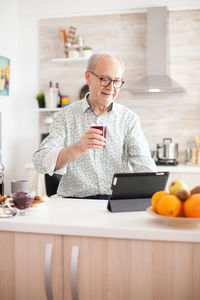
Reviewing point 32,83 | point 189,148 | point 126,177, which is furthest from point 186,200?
point 32,83

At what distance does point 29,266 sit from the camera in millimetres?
1474

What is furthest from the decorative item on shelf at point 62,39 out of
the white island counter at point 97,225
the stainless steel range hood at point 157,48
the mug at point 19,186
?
the white island counter at point 97,225

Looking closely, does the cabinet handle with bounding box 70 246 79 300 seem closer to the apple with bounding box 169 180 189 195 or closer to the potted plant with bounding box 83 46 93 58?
the apple with bounding box 169 180 189 195

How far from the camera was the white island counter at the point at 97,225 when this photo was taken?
1.33 metres

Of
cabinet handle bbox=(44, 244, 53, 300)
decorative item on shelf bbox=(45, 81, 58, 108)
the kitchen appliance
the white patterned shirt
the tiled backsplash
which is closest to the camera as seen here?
cabinet handle bbox=(44, 244, 53, 300)

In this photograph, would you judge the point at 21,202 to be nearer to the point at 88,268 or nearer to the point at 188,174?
the point at 88,268

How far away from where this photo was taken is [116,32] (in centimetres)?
448

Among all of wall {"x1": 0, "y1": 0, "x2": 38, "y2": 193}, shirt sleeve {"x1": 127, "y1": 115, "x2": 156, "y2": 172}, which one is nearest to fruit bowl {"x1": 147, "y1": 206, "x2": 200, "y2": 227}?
shirt sleeve {"x1": 127, "y1": 115, "x2": 156, "y2": 172}

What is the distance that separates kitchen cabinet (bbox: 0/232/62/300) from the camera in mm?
1446

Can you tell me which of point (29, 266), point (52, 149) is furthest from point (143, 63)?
point (29, 266)

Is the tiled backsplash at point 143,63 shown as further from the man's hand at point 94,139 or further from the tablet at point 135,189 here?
the tablet at point 135,189

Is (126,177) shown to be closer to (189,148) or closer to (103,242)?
(103,242)

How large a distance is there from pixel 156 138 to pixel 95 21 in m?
1.63

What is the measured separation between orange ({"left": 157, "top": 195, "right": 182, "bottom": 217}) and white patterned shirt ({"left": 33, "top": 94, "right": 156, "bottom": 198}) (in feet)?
2.31
